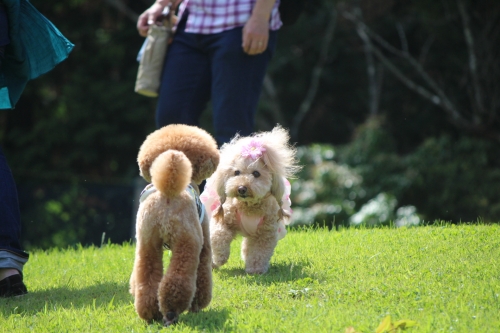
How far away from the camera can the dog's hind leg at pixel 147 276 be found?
3053 mm

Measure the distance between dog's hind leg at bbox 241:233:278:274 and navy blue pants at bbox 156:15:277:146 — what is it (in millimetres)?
851

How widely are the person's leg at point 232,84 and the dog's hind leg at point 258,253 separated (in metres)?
0.85

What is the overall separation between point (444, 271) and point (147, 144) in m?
1.83

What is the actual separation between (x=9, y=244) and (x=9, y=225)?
0.11 meters

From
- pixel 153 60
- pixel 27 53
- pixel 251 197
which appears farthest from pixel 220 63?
pixel 27 53

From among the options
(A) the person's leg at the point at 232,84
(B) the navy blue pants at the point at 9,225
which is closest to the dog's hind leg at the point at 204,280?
(B) the navy blue pants at the point at 9,225

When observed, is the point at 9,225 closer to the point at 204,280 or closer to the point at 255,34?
the point at 204,280

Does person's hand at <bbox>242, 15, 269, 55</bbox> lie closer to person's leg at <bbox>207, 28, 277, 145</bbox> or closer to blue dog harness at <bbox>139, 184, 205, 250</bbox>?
person's leg at <bbox>207, 28, 277, 145</bbox>

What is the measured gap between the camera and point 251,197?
13.6ft

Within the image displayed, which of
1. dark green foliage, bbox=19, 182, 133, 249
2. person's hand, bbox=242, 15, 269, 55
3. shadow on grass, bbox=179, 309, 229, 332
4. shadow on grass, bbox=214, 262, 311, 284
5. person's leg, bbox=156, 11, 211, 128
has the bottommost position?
dark green foliage, bbox=19, 182, 133, 249

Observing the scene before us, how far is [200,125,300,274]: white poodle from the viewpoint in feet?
13.7

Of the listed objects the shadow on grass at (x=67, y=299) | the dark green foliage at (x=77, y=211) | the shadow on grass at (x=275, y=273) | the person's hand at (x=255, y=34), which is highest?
the person's hand at (x=255, y=34)

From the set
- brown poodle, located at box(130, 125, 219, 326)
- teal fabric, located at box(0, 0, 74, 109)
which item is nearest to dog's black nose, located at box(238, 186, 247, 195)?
brown poodle, located at box(130, 125, 219, 326)

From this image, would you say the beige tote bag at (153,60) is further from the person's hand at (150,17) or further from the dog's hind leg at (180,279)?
the dog's hind leg at (180,279)
